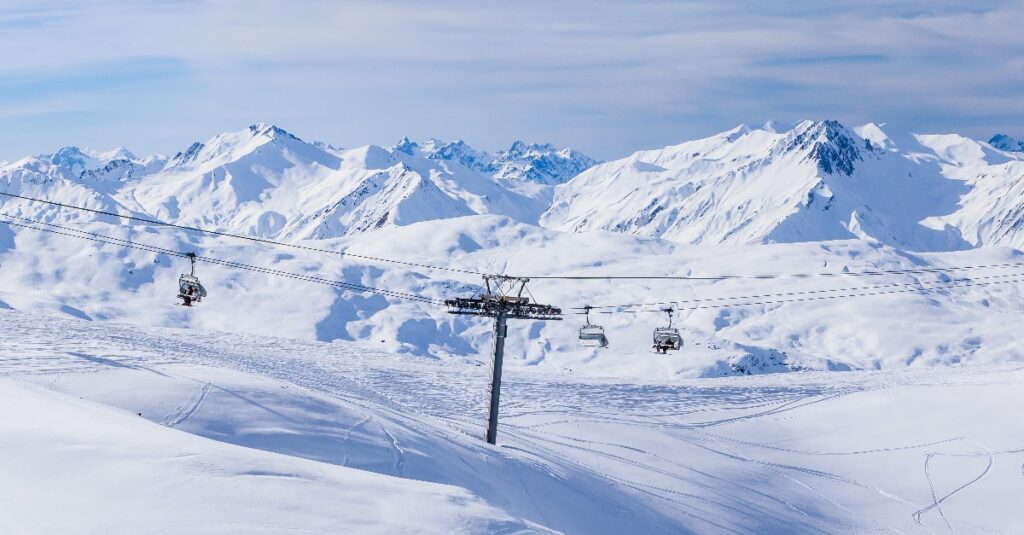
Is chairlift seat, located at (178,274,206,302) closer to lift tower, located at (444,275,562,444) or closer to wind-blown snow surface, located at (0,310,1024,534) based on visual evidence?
wind-blown snow surface, located at (0,310,1024,534)

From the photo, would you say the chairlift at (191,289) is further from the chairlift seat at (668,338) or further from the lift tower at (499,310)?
the chairlift seat at (668,338)

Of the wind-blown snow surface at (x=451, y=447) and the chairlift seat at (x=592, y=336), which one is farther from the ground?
the chairlift seat at (x=592, y=336)

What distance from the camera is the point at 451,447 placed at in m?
28.4

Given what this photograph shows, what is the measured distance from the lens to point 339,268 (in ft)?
579

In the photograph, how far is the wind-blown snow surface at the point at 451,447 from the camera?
14.1m

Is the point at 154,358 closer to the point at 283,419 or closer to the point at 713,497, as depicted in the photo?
the point at 283,419

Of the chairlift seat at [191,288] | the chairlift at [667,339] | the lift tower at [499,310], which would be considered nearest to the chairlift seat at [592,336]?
the lift tower at [499,310]

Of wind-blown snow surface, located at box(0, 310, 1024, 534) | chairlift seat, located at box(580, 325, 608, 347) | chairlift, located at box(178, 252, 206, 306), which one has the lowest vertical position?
wind-blown snow surface, located at box(0, 310, 1024, 534)

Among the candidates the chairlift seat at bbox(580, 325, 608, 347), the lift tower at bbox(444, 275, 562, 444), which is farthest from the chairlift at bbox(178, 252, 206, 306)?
the chairlift seat at bbox(580, 325, 608, 347)

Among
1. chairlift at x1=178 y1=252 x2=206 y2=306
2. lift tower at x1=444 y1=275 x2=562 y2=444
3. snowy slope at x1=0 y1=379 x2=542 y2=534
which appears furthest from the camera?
chairlift at x1=178 y1=252 x2=206 y2=306

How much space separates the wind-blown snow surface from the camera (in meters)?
14.1

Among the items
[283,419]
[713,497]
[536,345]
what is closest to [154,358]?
[283,419]

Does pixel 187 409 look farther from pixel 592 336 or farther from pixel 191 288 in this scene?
pixel 592 336

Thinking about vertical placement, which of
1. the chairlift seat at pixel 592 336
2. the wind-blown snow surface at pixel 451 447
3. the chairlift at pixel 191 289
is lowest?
the wind-blown snow surface at pixel 451 447
